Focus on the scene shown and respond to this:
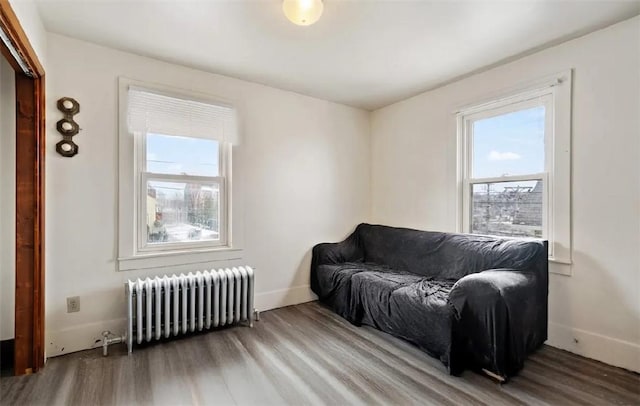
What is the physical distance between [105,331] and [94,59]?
6.94 feet

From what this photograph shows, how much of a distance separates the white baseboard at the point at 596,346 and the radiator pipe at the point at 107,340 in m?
3.36

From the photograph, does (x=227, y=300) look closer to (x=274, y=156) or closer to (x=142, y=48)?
(x=274, y=156)

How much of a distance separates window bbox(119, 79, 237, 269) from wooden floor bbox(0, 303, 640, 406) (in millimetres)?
837

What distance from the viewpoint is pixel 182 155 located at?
291cm

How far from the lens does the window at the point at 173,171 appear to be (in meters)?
2.60

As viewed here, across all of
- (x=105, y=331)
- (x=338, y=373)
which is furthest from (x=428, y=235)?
(x=105, y=331)

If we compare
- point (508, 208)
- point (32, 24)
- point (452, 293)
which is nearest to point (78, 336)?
point (32, 24)

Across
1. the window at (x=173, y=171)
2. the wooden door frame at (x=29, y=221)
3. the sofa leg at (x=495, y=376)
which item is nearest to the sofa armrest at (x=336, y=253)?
the window at (x=173, y=171)

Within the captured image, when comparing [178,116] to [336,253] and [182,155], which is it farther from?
[336,253]

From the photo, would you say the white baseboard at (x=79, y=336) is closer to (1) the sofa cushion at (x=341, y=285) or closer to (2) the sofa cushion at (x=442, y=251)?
(1) the sofa cushion at (x=341, y=285)

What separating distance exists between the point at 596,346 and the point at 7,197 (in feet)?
14.0

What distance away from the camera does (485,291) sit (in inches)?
78.1

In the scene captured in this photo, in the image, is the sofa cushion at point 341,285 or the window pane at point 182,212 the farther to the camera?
the sofa cushion at point 341,285

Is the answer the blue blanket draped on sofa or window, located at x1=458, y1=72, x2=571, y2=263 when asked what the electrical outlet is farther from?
window, located at x1=458, y1=72, x2=571, y2=263
